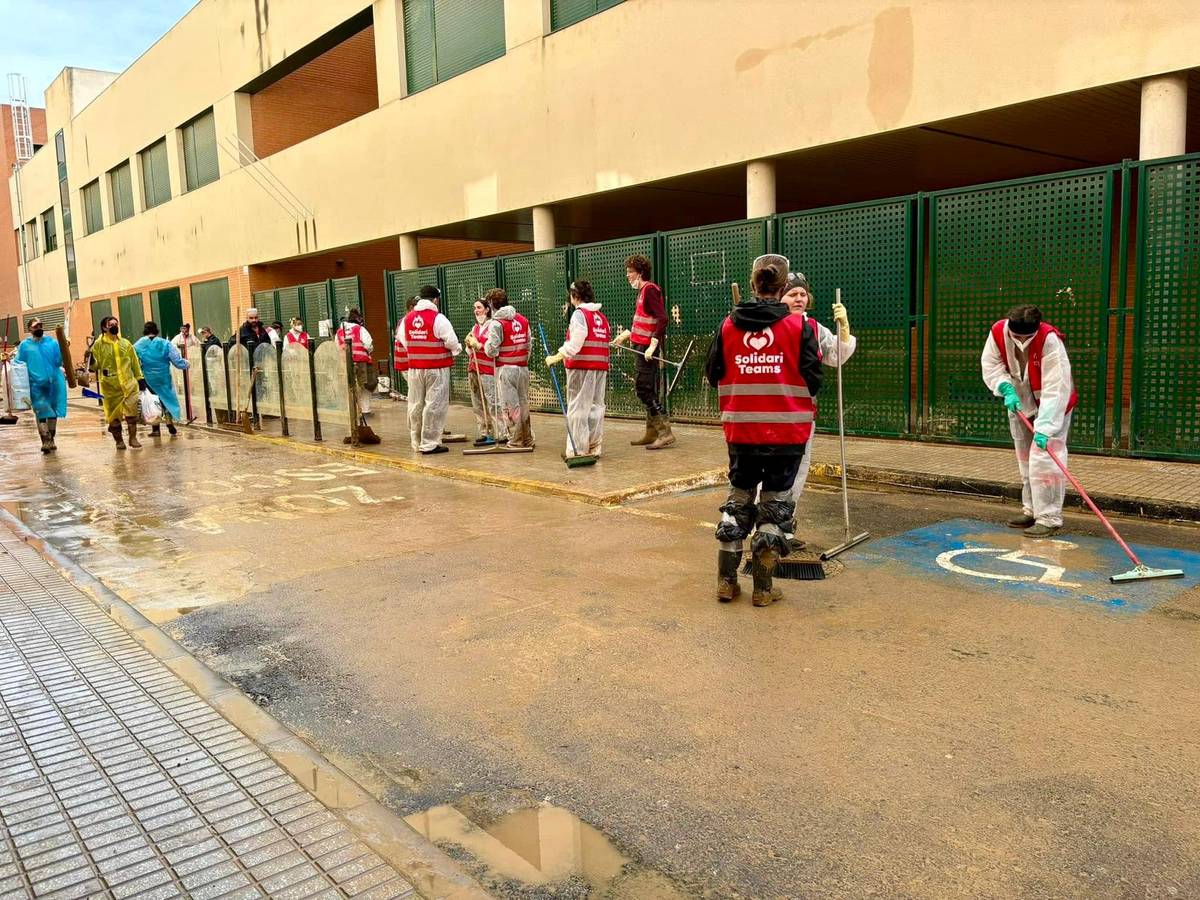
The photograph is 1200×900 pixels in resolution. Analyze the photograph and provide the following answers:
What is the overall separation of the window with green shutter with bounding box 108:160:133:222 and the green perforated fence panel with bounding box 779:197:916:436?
30066 mm

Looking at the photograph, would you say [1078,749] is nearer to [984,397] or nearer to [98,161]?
[984,397]

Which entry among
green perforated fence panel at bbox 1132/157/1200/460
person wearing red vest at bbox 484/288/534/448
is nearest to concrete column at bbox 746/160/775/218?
person wearing red vest at bbox 484/288/534/448

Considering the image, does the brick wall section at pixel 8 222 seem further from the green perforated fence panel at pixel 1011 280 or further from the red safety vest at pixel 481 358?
the green perforated fence panel at pixel 1011 280

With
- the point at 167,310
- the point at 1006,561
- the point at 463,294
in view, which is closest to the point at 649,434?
the point at 1006,561

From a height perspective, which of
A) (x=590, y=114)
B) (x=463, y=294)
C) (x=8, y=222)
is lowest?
(x=463, y=294)

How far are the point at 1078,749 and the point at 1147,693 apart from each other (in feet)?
2.37

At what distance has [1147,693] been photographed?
3912 millimetres

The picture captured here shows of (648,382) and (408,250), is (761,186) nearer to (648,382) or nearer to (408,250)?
(648,382)

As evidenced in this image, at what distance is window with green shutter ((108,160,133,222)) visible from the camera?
111 feet

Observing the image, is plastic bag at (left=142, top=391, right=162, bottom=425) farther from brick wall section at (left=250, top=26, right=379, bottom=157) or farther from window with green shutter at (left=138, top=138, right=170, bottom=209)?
window with green shutter at (left=138, top=138, right=170, bottom=209)

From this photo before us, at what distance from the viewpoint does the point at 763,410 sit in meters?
5.18

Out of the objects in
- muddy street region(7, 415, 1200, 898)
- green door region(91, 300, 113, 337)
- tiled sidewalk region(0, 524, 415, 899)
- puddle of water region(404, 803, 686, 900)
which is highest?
green door region(91, 300, 113, 337)

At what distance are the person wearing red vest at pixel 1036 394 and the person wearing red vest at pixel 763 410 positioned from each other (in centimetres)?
230

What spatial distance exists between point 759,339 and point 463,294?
42.1 feet
